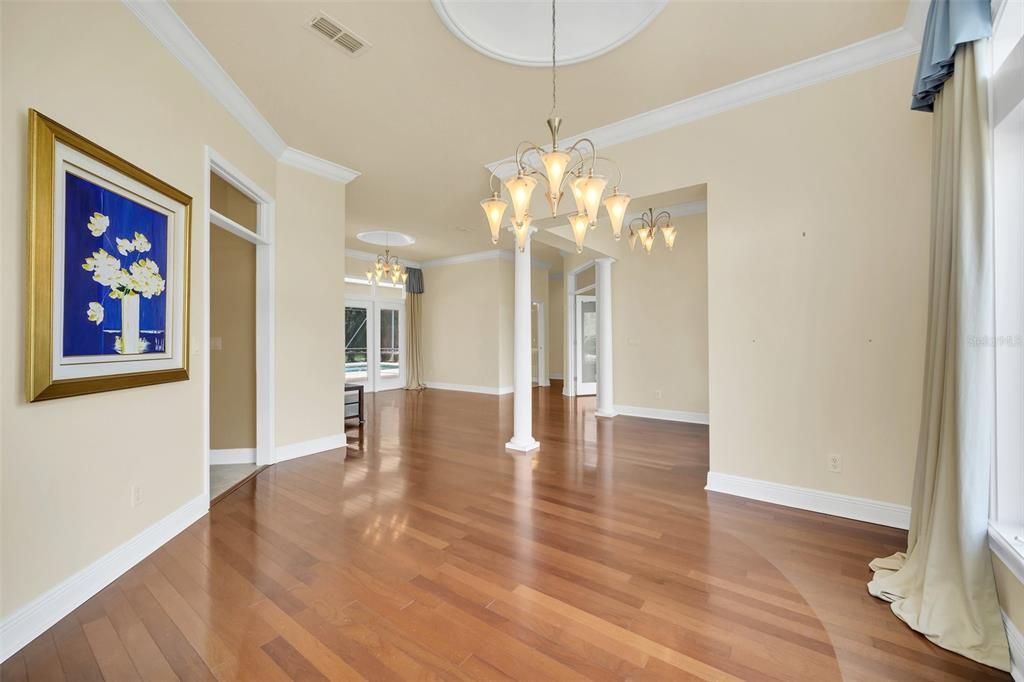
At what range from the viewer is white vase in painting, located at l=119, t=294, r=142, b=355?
7.58ft

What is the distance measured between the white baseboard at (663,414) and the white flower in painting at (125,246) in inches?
239

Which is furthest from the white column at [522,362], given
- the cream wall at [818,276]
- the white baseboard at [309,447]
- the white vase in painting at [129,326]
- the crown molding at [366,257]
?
the crown molding at [366,257]

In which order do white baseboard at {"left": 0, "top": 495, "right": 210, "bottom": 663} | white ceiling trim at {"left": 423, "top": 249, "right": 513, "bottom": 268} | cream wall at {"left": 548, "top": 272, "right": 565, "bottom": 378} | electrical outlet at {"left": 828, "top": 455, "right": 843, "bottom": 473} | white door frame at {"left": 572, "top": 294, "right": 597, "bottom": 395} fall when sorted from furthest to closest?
cream wall at {"left": 548, "top": 272, "right": 565, "bottom": 378}, white ceiling trim at {"left": 423, "top": 249, "right": 513, "bottom": 268}, white door frame at {"left": 572, "top": 294, "right": 597, "bottom": 395}, electrical outlet at {"left": 828, "top": 455, "right": 843, "bottom": 473}, white baseboard at {"left": 0, "top": 495, "right": 210, "bottom": 663}

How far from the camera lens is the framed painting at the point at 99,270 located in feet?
6.00

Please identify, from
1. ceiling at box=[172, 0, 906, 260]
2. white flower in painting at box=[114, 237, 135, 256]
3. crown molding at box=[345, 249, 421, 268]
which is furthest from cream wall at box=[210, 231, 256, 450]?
crown molding at box=[345, 249, 421, 268]

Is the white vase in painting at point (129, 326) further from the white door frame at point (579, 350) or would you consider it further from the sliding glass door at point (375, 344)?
the white door frame at point (579, 350)

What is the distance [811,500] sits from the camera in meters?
3.03

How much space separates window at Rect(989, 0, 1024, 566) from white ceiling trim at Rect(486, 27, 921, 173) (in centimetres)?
110

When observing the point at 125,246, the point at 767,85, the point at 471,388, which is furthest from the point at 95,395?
the point at 471,388

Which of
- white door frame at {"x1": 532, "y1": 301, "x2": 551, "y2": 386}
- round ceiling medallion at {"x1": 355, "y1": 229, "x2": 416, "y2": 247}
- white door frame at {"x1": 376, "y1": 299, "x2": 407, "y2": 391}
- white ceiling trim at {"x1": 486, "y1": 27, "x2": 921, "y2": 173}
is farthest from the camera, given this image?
white door frame at {"x1": 532, "y1": 301, "x2": 551, "y2": 386}

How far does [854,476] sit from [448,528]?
110 inches

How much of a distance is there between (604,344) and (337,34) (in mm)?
5234

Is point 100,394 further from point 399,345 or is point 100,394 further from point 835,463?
point 399,345

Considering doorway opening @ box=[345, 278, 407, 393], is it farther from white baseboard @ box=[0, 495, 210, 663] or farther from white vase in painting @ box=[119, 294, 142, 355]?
white vase in painting @ box=[119, 294, 142, 355]
